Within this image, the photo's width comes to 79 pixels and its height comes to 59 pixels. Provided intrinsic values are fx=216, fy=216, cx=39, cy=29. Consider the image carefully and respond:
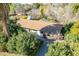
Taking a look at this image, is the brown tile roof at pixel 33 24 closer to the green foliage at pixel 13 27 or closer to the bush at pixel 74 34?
the green foliage at pixel 13 27

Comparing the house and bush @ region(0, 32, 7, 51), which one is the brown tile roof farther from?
bush @ region(0, 32, 7, 51)

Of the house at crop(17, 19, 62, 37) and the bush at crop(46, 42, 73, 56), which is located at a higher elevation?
the house at crop(17, 19, 62, 37)

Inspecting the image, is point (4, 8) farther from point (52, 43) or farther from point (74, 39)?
point (74, 39)

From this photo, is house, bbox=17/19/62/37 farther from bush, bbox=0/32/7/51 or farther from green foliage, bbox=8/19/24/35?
bush, bbox=0/32/7/51

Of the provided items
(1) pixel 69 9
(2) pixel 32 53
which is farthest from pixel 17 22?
(1) pixel 69 9

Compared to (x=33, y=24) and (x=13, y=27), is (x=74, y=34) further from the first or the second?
(x=13, y=27)

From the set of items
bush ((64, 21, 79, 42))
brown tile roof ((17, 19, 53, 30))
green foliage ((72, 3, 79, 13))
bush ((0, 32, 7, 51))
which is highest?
green foliage ((72, 3, 79, 13))

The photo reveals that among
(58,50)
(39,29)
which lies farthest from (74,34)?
(39,29)

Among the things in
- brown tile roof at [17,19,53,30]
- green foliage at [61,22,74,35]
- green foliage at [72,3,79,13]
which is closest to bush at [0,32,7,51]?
brown tile roof at [17,19,53,30]
